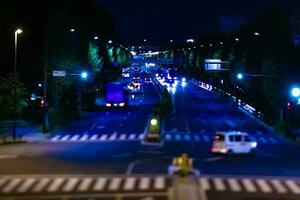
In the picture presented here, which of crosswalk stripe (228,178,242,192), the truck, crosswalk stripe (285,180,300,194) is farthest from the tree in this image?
crosswalk stripe (285,180,300,194)

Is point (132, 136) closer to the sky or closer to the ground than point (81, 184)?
closer to the sky

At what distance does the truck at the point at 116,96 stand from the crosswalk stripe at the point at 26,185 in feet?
182

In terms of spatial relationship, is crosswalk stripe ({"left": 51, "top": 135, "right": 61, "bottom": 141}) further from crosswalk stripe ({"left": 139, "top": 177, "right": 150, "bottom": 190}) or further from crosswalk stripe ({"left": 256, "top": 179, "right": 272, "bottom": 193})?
crosswalk stripe ({"left": 256, "top": 179, "right": 272, "bottom": 193})

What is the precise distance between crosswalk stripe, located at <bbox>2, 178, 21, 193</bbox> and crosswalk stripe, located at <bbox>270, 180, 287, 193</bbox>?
11.6 metres

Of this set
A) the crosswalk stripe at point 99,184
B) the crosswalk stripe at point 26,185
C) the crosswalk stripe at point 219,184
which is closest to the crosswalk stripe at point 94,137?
the crosswalk stripe at point 26,185

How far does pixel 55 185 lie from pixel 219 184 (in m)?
7.41

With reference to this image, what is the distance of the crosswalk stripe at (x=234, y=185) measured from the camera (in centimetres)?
2978

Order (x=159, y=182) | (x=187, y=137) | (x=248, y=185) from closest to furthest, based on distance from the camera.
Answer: (x=248, y=185) < (x=159, y=182) < (x=187, y=137)

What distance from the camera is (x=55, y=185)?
30.8 m

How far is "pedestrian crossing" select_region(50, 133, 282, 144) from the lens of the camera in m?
53.6

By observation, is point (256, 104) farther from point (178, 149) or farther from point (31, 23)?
point (178, 149)

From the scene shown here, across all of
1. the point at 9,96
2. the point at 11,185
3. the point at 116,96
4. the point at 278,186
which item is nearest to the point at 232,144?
the point at 278,186

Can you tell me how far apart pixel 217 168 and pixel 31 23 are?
56.6 metres

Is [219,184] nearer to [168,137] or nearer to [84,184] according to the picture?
[84,184]
